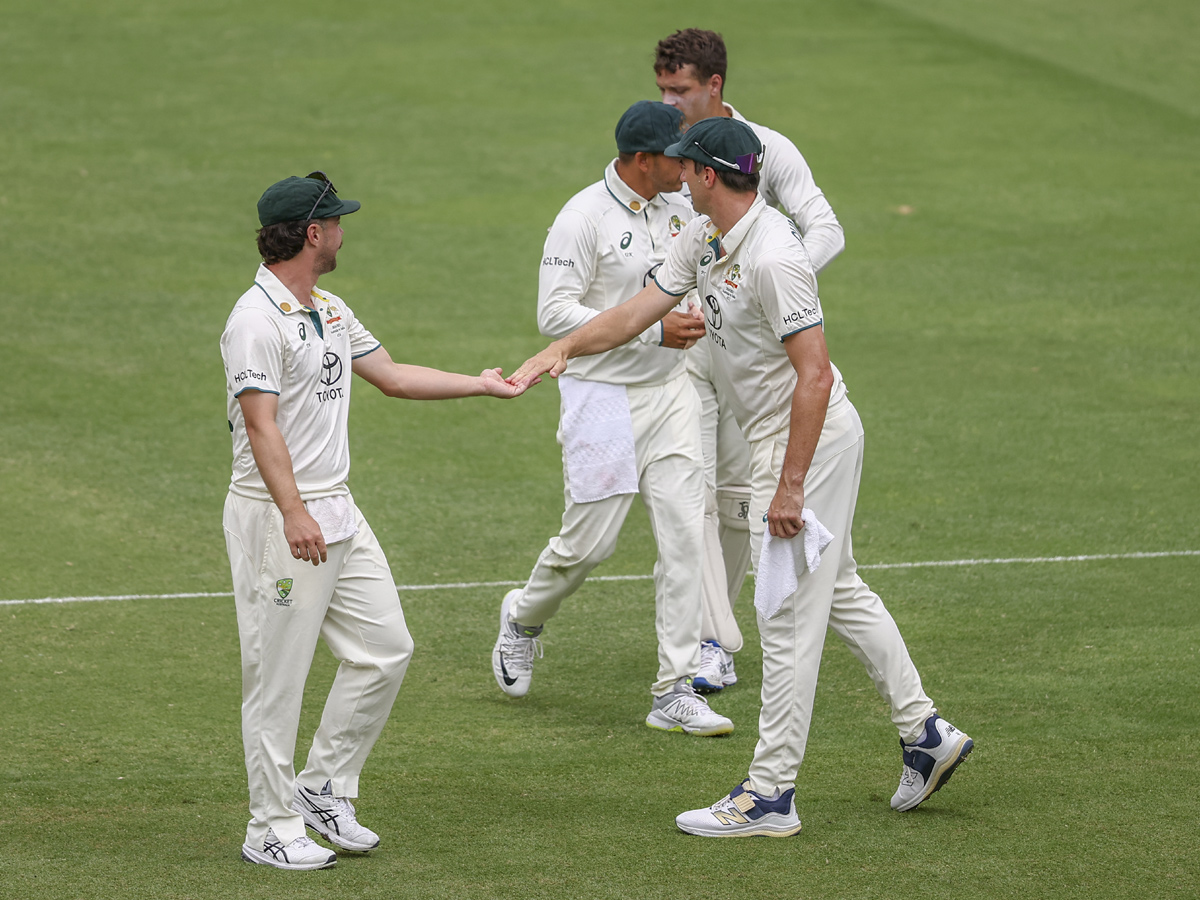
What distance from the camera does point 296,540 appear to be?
4789 mm

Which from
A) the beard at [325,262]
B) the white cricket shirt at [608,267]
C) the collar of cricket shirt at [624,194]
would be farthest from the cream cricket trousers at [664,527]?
the beard at [325,262]

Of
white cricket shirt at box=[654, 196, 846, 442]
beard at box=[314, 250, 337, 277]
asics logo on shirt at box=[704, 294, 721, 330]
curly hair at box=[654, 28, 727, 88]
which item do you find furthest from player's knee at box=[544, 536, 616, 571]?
curly hair at box=[654, 28, 727, 88]

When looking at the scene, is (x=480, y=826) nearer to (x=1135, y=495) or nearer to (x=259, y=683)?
(x=259, y=683)

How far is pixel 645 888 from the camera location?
482 cm

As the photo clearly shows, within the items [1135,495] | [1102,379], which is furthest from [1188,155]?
[1135,495]

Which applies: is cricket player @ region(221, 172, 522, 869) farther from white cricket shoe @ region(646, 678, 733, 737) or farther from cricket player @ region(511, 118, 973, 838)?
white cricket shoe @ region(646, 678, 733, 737)

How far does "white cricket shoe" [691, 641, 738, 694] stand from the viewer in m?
6.88

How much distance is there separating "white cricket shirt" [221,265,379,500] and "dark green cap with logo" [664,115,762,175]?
4.54 feet

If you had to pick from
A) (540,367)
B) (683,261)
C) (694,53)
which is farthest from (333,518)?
(694,53)

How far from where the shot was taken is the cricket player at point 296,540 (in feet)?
15.8

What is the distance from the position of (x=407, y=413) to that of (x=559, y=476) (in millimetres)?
1653

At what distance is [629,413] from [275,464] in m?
2.21

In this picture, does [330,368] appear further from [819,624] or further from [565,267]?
[819,624]

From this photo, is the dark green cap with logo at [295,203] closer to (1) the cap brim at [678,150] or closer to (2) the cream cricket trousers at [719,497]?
(1) the cap brim at [678,150]
